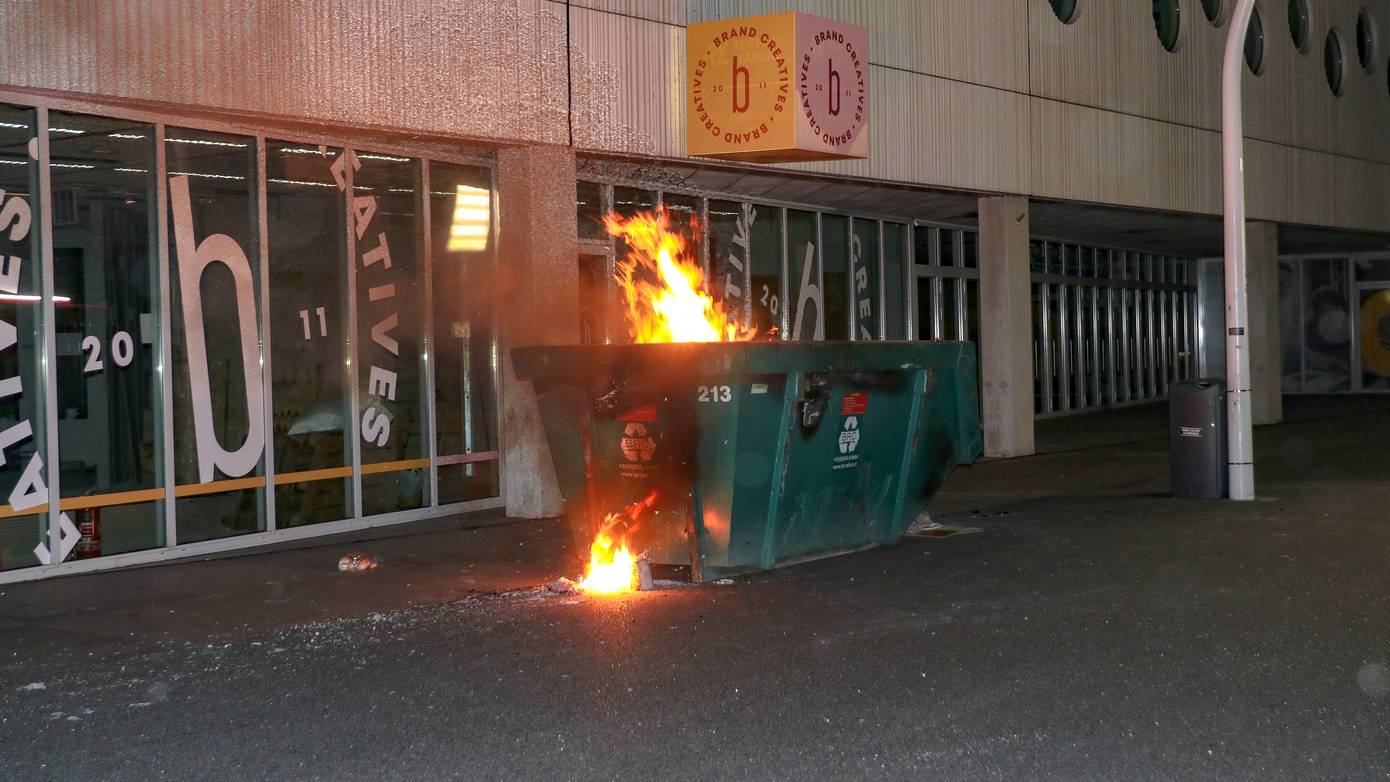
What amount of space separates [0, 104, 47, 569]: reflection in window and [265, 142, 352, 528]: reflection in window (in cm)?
190

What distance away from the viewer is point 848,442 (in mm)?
9102

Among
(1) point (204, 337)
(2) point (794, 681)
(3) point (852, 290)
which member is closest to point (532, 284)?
(1) point (204, 337)

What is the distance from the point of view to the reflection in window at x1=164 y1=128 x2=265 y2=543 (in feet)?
32.3

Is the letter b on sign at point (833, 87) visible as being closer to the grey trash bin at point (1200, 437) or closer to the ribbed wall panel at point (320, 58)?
the ribbed wall panel at point (320, 58)

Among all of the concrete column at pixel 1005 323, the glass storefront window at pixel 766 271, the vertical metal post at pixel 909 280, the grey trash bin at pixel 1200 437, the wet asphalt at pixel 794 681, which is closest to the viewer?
the wet asphalt at pixel 794 681

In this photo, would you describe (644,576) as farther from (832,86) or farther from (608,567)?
(832,86)

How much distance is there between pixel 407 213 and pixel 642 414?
4.33 meters

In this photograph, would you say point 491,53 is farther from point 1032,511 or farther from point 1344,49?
point 1344,49

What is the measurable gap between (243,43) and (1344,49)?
20.9 metres

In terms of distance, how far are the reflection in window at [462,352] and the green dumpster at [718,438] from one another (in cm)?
355

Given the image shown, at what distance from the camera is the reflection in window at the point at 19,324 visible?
8.73m

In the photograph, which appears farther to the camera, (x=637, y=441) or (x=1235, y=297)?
(x=1235, y=297)

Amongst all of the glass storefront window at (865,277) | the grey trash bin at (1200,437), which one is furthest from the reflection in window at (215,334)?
the glass storefront window at (865,277)

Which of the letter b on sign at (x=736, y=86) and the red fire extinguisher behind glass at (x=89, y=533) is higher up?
the letter b on sign at (x=736, y=86)
